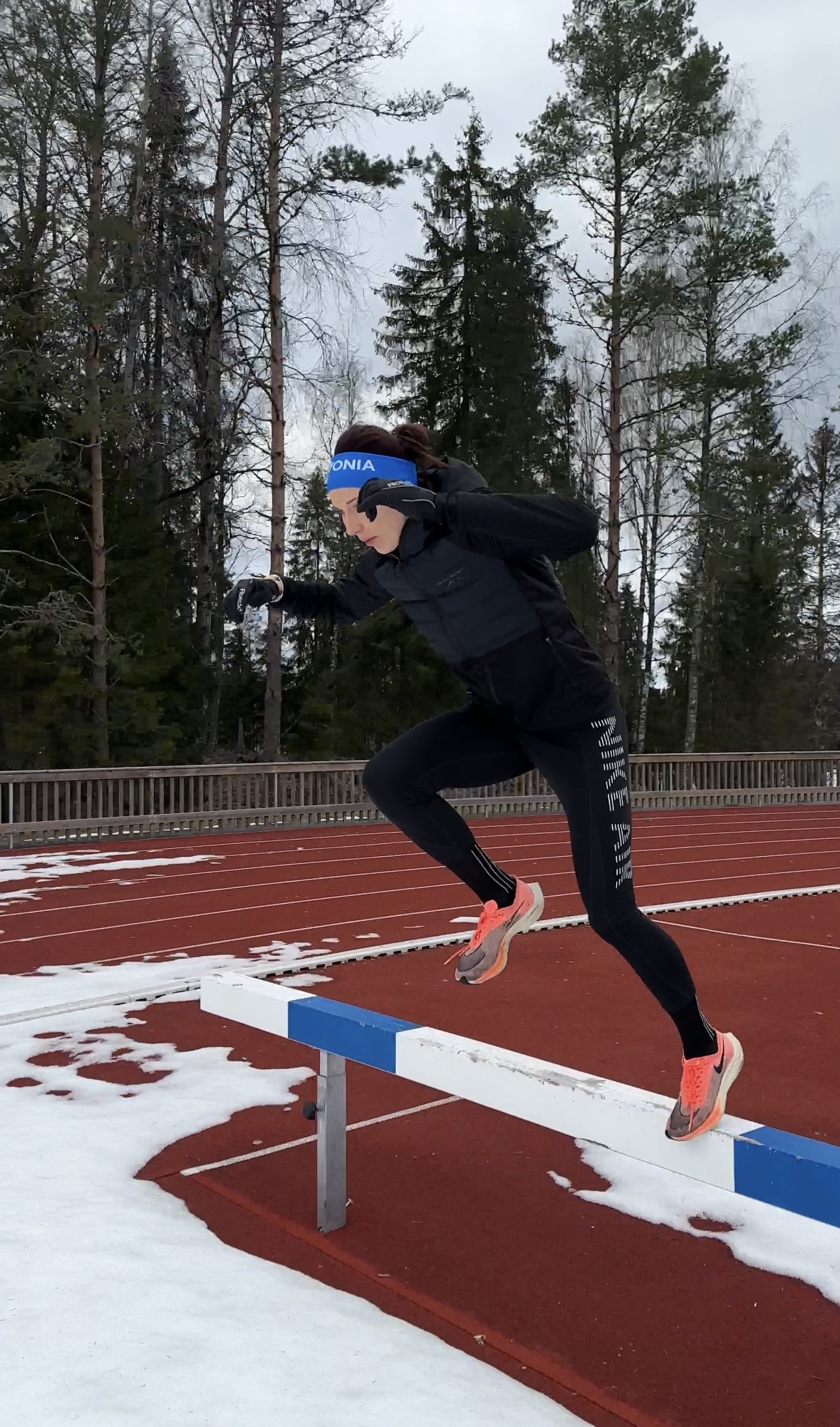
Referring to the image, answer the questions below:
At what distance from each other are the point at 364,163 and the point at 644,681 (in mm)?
13878

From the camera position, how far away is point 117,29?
17391mm

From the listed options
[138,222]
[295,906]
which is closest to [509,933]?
[295,906]

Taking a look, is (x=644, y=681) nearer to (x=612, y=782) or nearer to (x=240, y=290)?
(x=240, y=290)

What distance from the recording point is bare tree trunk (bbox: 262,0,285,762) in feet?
58.3

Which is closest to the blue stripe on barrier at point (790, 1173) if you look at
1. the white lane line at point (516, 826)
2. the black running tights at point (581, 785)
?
the black running tights at point (581, 785)

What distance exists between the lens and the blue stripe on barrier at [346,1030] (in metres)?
3.16

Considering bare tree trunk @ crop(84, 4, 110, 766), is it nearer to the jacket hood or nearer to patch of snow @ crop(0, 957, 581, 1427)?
patch of snow @ crop(0, 957, 581, 1427)

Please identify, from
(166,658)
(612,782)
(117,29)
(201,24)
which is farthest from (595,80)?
(612,782)

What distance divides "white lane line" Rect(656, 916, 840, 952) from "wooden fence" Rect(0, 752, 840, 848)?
5.09 m

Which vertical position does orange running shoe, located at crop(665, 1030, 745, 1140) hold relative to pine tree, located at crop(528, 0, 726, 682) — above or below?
below

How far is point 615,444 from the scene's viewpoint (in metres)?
20.5

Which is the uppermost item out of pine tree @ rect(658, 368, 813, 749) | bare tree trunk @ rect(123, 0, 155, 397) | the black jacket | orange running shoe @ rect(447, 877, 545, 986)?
bare tree trunk @ rect(123, 0, 155, 397)

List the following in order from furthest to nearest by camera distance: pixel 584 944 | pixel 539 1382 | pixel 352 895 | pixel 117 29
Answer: pixel 117 29
pixel 352 895
pixel 584 944
pixel 539 1382

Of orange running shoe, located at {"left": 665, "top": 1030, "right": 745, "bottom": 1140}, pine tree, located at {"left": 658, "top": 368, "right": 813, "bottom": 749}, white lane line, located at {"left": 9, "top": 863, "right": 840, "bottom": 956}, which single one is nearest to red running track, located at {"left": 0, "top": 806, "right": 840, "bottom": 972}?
white lane line, located at {"left": 9, "top": 863, "right": 840, "bottom": 956}
